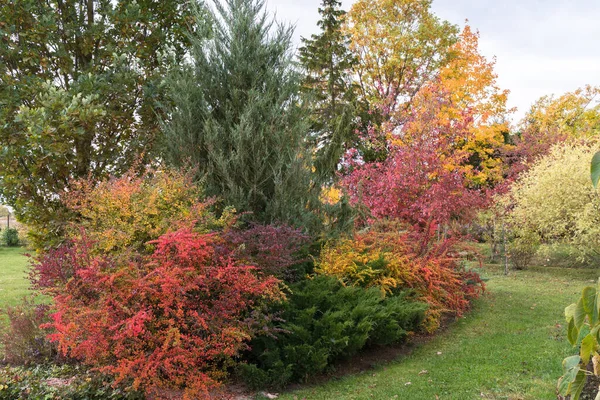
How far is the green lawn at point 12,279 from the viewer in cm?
935

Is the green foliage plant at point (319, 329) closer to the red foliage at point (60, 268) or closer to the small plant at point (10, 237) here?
the red foliage at point (60, 268)

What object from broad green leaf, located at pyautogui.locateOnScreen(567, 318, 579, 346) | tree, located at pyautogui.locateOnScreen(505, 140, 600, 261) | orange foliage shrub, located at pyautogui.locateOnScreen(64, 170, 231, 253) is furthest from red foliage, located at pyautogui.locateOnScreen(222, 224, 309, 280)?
tree, located at pyautogui.locateOnScreen(505, 140, 600, 261)

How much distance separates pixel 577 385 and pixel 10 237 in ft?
83.8

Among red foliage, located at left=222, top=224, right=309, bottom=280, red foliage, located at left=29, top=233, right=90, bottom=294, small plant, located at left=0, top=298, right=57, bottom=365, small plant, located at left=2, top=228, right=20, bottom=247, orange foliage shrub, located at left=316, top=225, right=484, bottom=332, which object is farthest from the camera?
small plant, located at left=2, top=228, right=20, bottom=247

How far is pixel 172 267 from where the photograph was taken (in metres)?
4.48

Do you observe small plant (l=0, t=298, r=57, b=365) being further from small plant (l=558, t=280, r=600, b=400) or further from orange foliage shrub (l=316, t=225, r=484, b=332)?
small plant (l=558, t=280, r=600, b=400)

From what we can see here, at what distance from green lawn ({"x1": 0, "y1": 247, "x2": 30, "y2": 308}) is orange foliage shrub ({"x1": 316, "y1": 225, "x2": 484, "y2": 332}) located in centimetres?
428

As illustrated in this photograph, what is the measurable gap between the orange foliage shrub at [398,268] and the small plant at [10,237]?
20802 millimetres

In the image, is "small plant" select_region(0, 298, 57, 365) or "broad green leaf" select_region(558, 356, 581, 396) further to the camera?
"small plant" select_region(0, 298, 57, 365)

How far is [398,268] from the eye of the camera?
6.72 meters

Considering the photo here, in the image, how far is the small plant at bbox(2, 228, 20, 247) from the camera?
71.2 ft

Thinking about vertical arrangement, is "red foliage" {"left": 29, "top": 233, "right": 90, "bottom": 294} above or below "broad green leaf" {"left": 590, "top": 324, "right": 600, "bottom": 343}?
below

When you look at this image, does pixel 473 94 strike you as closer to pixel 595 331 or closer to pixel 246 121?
pixel 246 121

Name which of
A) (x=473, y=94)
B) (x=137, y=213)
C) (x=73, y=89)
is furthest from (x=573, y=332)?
(x=473, y=94)
